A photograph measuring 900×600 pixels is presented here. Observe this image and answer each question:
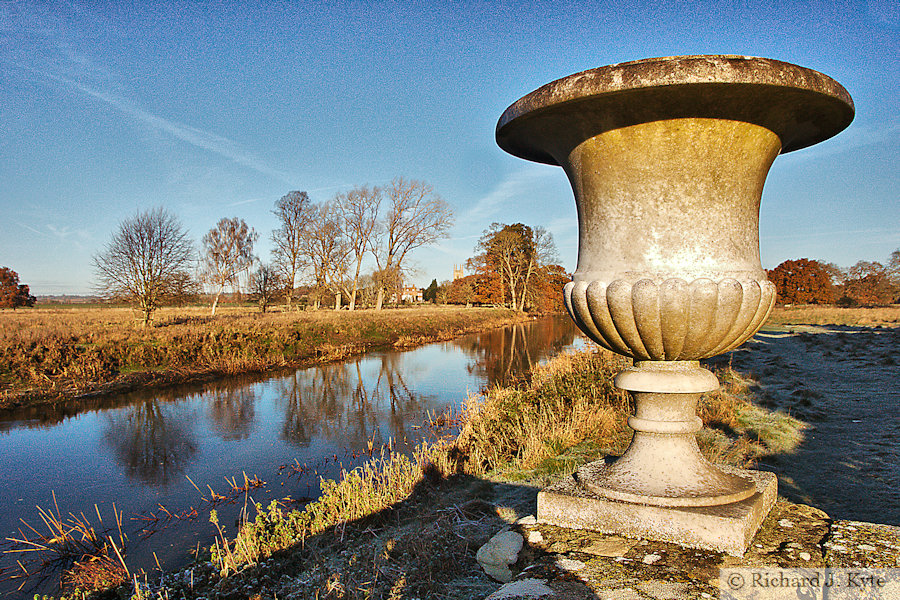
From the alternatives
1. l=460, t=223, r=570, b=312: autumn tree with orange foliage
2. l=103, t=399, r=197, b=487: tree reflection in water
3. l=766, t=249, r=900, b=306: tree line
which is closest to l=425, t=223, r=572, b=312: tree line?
l=460, t=223, r=570, b=312: autumn tree with orange foliage

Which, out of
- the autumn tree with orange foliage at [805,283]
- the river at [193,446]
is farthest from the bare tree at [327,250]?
the autumn tree with orange foliage at [805,283]

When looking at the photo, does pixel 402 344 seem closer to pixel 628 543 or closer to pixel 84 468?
pixel 84 468

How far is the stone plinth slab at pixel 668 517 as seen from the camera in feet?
6.86

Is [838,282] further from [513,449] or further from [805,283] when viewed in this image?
[513,449]

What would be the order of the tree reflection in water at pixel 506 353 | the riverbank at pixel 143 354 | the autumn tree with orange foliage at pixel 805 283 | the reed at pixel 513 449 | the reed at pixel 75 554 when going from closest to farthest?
the reed at pixel 75 554 → the reed at pixel 513 449 → the riverbank at pixel 143 354 → the tree reflection in water at pixel 506 353 → the autumn tree with orange foliage at pixel 805 283

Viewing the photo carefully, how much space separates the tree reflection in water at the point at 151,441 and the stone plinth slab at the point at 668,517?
5.46 metres

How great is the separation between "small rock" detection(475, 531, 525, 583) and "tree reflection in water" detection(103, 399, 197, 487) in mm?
5122

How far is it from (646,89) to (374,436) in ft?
22.5

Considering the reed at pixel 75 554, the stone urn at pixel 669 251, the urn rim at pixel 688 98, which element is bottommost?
the reed at pixel 75 554

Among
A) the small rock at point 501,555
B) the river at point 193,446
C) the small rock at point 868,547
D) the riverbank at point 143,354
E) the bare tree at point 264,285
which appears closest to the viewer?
the small rock at point 868,547

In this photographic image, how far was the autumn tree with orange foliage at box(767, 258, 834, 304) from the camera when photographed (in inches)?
1949

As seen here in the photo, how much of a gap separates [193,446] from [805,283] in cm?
5887

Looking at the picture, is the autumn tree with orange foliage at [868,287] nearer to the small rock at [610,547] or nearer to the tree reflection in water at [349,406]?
the tree reflection in water at [349,406]

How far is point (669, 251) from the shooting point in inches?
96.3
